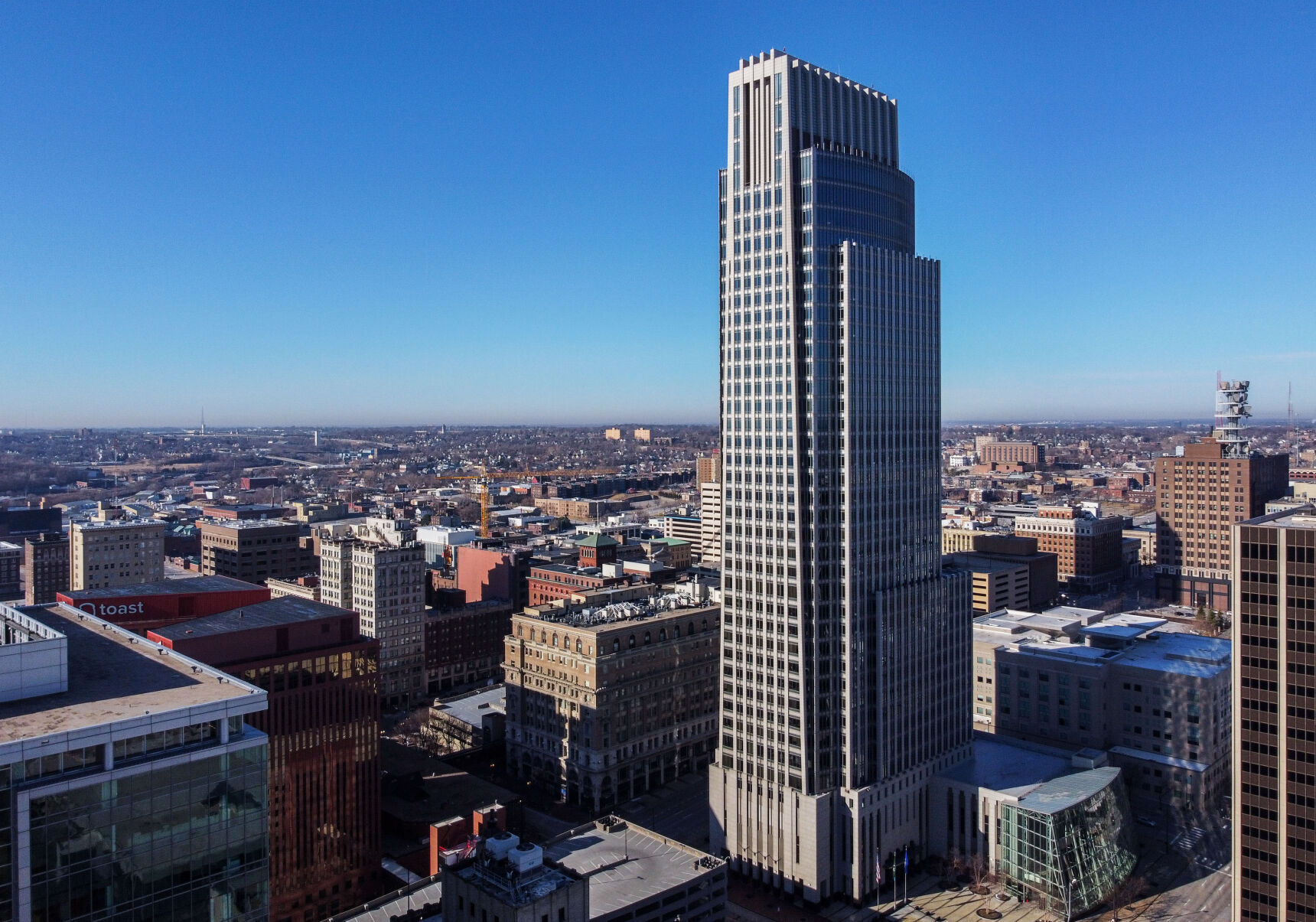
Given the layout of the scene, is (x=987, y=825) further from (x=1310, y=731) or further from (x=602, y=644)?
(x=602, y=644)

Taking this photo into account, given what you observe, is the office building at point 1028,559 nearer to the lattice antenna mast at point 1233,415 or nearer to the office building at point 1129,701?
the lattice antenna mast at point 1233,415

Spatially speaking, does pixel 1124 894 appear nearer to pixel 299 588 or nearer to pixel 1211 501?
pixel 299 588

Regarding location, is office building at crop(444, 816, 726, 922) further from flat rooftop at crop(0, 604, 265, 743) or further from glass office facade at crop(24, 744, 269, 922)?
flat rooftop at crop(0, 604, 265, 743)

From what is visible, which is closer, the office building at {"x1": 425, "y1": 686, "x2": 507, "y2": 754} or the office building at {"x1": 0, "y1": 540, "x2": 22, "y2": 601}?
the office building at {"x1": 425, "y1": 686, "x2": 507, "y2": 754}

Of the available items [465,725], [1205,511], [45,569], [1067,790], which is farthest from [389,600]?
[1205,511]

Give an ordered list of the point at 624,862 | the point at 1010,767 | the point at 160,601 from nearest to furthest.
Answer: the point at 624,862 < the point at 160,601 < the point at 1010,767

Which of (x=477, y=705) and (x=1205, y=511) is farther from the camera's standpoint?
(x=1205, y=511)

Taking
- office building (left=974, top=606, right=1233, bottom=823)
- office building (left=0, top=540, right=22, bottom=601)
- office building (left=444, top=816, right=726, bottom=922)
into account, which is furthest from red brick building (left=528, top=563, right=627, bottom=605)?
office building (left=0, top=540, right=22, bottom=601)

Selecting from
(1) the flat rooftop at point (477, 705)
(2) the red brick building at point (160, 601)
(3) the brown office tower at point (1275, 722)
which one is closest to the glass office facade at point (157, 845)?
(2) the red brick building at point (160, 601)
